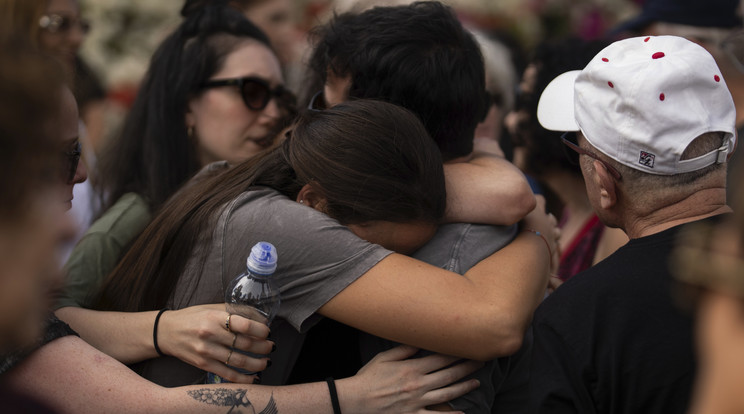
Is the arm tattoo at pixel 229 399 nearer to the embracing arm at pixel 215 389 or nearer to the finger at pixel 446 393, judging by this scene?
the embracing arm at pixel 215 389

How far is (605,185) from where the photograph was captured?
2.04 m

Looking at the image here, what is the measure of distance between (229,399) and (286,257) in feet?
1.41

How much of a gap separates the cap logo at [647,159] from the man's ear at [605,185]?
104 mm

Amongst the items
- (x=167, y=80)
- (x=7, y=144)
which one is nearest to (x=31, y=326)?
(x=7, y=144)

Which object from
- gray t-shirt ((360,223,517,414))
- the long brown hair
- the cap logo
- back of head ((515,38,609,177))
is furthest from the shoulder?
back of head ((515,38,609,177))

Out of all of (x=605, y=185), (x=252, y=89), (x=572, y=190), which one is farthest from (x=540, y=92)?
(x=605, y=185)

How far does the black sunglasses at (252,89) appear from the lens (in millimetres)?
3287

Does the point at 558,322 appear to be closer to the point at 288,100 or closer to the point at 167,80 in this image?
the point at 288,100

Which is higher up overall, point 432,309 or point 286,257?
point 286,257

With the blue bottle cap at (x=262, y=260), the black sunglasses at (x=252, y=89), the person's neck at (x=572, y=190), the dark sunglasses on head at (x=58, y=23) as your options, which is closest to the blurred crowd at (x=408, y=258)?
the blue bottle cap at (x=262, y=260)

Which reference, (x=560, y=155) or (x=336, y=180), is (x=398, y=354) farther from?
(x=560, y=155)

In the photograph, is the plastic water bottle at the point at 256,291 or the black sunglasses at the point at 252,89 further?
the black sunglasses at the point at 252,89

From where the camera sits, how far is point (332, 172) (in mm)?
2082

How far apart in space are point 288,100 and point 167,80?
0.56 metres
